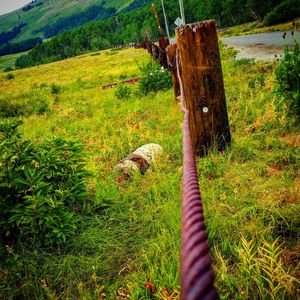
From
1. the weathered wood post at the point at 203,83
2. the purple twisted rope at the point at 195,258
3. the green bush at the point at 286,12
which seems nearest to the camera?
the purple twisted rope at the point at 195,258

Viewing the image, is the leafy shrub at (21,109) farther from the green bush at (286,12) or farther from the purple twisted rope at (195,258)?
the green bush at (286,12)

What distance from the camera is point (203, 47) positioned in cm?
338

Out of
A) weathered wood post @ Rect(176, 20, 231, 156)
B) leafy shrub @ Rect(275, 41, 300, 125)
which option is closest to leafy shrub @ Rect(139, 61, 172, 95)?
leafy shrub @ Rect(275, 41, 300, 125)

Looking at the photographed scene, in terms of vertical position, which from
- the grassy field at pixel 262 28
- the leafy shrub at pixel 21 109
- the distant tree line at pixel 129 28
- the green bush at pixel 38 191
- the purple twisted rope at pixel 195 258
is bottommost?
the grassy field at pixel 262 28

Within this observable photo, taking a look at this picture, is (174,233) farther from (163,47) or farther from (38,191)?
(163,47)

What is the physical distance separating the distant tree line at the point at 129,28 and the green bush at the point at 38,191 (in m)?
56.1

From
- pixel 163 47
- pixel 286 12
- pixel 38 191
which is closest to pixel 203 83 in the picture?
pixel 38 191

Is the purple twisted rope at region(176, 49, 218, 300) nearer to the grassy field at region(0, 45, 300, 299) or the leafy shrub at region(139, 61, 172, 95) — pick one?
the grassy field at region(0, 45, 300, 299)

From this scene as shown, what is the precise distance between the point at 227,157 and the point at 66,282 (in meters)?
2.18

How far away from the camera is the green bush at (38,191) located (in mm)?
2480

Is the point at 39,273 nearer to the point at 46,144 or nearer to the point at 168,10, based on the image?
the point at 46,144

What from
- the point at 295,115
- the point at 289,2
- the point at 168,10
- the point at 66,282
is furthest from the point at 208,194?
the point at 168,10

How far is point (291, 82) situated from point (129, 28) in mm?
104252

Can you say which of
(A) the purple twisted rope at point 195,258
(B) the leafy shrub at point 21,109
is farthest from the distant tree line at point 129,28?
(A) the purple twisted rope at point 195,258
